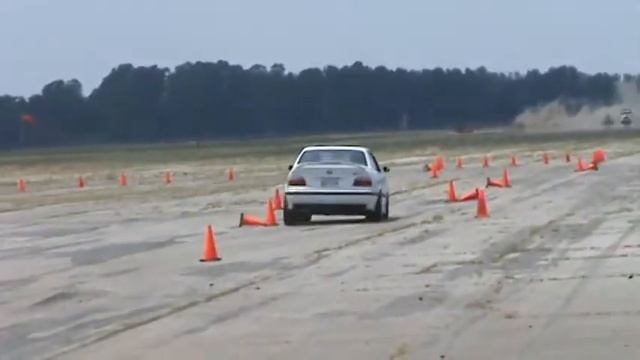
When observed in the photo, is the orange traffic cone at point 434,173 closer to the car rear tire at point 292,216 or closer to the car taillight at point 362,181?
the car rear tire at point 292,216

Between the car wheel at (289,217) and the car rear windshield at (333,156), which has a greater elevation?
the car rear windshield at (333,156)

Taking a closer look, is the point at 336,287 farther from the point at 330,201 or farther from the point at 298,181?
the point at 298,181

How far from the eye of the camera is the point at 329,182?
88.3ft

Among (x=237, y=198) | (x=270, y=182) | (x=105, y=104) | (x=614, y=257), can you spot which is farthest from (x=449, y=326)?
(x=105, y=104)

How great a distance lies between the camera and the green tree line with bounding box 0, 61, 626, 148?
175m

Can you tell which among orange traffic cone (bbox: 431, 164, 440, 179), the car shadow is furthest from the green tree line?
the car shadow

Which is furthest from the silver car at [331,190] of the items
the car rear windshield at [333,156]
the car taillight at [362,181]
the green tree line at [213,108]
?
the green tree line at [213,108]

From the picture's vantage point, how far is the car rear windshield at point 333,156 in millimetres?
27820

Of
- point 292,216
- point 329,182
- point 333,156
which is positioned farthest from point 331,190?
point 333,156

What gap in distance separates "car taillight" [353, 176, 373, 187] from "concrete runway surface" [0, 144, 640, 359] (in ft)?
2.36

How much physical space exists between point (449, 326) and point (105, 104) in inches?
6817

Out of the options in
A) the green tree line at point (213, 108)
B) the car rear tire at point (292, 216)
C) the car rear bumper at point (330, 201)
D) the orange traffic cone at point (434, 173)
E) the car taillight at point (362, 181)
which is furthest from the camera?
the green tree line at point (213, 108)

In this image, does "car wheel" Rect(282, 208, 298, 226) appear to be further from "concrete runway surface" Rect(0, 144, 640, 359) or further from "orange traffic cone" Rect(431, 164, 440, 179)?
"orange traffic cone" Rect(431, 164, 440, 179)

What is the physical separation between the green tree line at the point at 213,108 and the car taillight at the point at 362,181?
14060 cm
